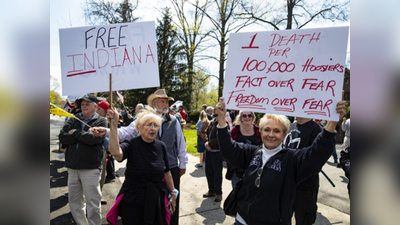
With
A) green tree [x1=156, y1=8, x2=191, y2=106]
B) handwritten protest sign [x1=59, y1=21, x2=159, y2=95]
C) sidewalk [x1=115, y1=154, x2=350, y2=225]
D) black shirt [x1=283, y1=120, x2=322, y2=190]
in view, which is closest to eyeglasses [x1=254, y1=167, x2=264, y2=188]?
black shirt [x1=283, y1=120, x2=322, y2=190]

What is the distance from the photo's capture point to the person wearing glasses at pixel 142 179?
2281 mm

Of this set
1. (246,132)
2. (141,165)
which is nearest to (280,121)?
(141,165)

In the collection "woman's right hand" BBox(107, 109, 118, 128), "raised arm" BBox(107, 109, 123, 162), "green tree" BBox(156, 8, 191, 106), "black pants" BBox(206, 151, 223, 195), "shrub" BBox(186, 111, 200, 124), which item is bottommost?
"black pants" BBox(206, 151, 223, 195)

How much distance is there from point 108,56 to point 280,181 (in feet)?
6.68

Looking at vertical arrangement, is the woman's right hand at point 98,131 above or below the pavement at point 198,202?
above

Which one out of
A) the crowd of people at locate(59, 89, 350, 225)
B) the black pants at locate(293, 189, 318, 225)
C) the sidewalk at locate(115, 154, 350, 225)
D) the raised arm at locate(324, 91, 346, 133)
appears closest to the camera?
the raised arm at locate(324, 91, 346, 133)

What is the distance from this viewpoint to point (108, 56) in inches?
96.3

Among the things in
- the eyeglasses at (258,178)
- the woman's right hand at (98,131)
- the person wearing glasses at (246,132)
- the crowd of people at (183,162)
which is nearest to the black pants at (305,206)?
the crowd of people at (183,162)

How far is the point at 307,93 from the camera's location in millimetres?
1954

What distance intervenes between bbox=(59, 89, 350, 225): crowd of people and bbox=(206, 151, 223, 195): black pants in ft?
2.97

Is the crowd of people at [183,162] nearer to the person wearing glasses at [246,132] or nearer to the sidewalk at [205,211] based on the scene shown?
the person wearing glasses at [246,132]

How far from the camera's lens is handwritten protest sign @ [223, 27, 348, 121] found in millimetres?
1860

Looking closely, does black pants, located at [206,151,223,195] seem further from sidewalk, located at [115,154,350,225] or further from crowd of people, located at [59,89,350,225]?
crowd of people, located at [59,89,350,225]
